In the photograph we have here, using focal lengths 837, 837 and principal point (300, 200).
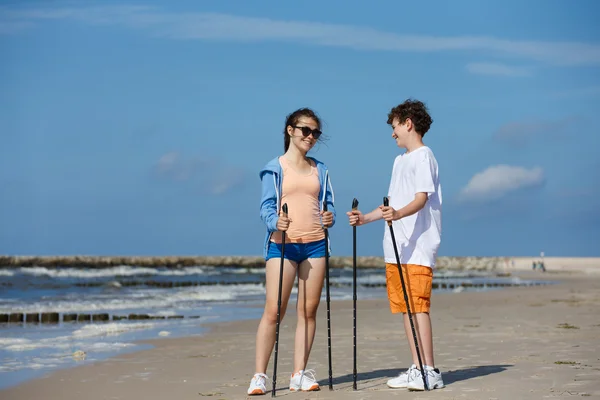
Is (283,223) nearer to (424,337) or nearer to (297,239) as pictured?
(297,239)

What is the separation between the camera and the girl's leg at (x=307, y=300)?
606 centimetres

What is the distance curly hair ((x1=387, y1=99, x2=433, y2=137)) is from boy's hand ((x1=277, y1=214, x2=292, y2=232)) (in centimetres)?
121

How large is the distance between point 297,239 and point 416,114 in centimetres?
130

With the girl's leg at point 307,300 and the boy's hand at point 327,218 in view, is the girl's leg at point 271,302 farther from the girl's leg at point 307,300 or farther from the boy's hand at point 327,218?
the boy's hand at point 327,218

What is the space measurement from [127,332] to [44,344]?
74.4 inches

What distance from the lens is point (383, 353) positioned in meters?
8.84

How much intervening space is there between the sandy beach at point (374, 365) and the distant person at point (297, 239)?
342 millimetres

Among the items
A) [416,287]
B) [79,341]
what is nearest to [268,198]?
[416,287]

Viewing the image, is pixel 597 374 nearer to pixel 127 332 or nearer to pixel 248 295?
pixel 127 332

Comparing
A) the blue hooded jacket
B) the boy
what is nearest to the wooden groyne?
the blue hooded jacket

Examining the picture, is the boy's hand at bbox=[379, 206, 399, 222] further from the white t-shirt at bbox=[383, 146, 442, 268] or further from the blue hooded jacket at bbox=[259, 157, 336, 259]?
the blue hooded jacket at bbox=[259, 157, 336, 259]

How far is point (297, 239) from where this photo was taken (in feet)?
19.7

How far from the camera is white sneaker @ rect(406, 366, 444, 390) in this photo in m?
5.96

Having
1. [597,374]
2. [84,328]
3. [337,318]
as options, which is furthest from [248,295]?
[597,374]
